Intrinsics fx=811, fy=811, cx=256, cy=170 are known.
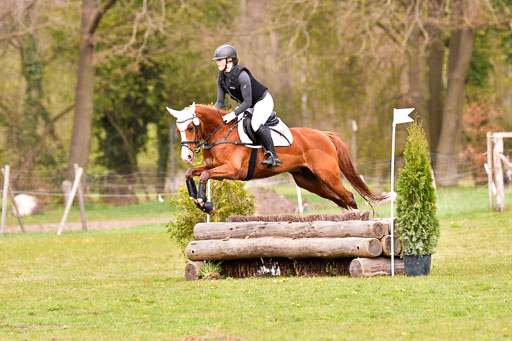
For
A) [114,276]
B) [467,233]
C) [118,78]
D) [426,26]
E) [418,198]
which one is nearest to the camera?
[418,198]

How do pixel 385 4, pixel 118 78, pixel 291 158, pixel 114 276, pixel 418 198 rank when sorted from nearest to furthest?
pixel 418 198 → pixel 291 158 → pixel 114 276 → pixel 385 4 → pixel 118 78

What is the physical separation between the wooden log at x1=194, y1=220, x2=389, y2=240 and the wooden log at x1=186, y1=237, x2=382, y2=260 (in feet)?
0.31

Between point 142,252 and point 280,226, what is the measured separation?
21.7 ft

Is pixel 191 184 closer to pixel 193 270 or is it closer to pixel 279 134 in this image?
pixel 279 134

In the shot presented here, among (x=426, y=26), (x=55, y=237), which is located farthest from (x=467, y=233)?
(x=426, y=26)

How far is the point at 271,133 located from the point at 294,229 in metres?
1.30

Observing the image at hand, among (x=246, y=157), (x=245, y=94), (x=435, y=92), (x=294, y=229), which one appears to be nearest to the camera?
(x=245, y=94)

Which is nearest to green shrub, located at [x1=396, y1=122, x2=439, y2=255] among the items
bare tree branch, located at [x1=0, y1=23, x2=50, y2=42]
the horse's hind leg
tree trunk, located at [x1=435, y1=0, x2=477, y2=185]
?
the horse's hind leg

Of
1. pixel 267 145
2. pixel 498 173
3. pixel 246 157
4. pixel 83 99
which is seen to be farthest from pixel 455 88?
pixel 246 157

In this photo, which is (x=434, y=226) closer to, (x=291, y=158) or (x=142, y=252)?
(x=291, y=158)

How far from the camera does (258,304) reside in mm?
8453

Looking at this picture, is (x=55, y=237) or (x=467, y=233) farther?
(x=55, y=237)

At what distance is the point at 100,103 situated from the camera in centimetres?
3606

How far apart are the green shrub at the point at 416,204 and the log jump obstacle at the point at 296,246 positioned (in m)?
0.27
